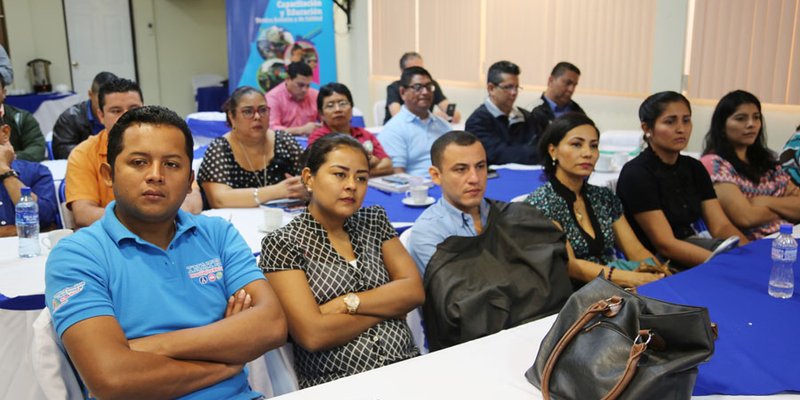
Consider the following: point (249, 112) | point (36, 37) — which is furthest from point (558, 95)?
point (36, 37)

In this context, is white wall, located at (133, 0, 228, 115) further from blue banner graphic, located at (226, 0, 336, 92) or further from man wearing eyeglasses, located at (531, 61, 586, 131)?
man wearing eyeglasses, located at (531, 61, 586, 131)

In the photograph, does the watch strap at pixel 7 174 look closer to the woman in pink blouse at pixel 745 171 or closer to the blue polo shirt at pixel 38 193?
the blue polo shirt at pixel 38 193

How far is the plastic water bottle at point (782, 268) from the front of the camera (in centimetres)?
210

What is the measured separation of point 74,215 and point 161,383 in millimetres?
1667

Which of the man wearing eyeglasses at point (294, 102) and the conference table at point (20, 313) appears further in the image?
the man wearing eyeglasses at point (294, 102)

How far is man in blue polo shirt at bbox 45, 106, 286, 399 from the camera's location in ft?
4.97

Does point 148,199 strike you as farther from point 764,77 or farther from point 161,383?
point 764,77

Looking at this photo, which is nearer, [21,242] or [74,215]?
[21,242]

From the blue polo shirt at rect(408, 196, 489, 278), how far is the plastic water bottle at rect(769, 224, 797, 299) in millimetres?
962

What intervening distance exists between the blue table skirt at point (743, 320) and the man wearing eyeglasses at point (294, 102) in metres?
4.29

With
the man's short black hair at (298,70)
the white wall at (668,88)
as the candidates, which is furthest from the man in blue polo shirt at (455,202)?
the man's short black hair at (298,70)

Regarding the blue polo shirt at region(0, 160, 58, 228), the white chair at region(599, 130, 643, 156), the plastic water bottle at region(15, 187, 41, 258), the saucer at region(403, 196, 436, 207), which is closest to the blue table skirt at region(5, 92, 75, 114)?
the blue polo shirt at region(0, 160, 58, 228)

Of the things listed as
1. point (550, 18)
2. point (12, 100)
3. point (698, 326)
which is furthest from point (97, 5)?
point (698, 326)

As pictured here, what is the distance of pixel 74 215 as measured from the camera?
9.55 feet
